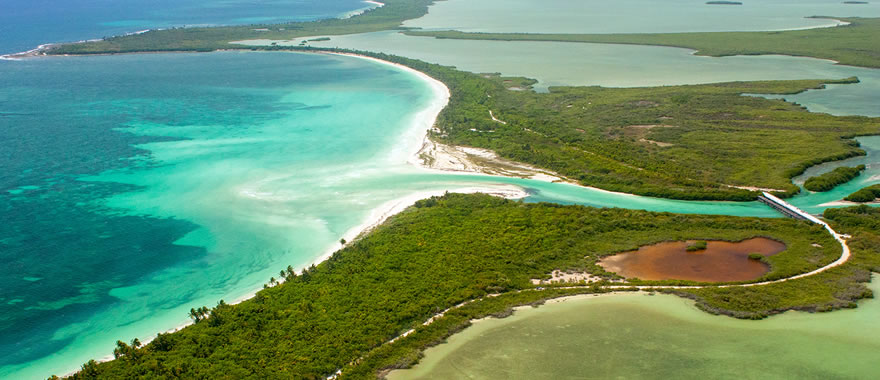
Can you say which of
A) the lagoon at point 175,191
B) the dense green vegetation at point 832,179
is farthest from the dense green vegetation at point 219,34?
the dense green vegetation at point 832,179

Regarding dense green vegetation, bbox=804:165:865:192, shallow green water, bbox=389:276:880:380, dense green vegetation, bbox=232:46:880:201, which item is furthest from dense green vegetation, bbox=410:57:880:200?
shallow green water, bbox=389:276:880:380

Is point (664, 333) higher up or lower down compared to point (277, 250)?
lower down

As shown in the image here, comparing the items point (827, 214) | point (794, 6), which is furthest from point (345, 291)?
point (794, 6)

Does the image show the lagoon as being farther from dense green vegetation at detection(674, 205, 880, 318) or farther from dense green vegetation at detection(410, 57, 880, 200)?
dense green vegetation at detection(674, 205, 880, 318)

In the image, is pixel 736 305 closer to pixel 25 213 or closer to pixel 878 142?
pixel 878 142

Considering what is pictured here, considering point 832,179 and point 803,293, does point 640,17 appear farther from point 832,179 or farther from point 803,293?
point 803,293
